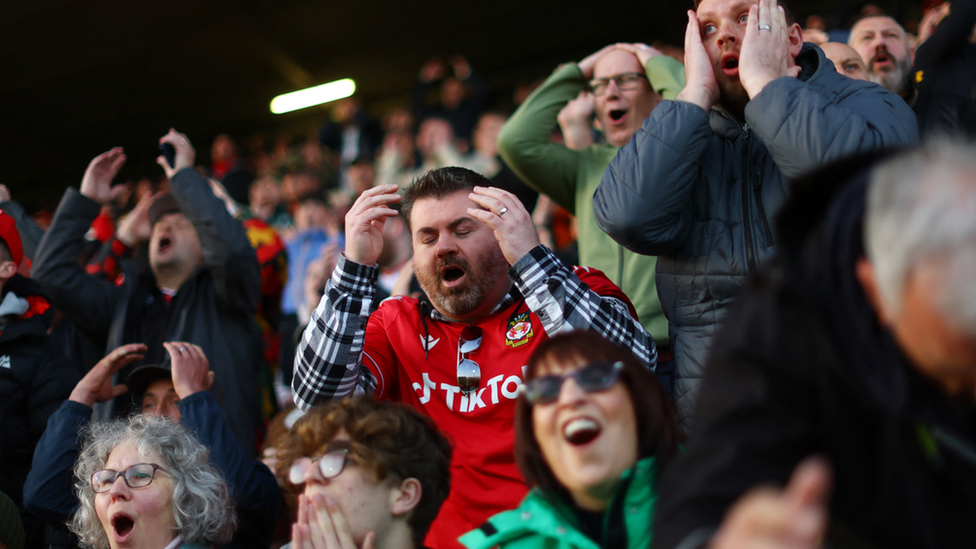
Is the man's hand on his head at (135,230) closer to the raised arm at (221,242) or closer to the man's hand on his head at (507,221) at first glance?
the raised arm at (221,242)

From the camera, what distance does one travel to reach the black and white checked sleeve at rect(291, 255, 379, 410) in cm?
265

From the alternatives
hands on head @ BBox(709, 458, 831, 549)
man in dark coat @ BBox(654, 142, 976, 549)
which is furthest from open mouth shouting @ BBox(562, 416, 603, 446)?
hands on head @ BBox(709, 458, 831, 549)

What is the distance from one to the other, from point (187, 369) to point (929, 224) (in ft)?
9.27

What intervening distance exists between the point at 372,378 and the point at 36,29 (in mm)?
10424

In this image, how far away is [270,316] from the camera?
5055 mm

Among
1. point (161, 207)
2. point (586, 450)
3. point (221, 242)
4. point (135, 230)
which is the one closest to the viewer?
point (586, 450)

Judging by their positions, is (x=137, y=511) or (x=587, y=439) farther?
(x=137, y=511)

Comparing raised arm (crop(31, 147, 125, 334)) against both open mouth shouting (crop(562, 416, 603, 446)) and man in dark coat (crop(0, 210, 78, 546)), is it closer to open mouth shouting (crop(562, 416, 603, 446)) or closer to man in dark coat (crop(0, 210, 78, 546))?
man in dark coat (crop(0, 210, 78, 546))

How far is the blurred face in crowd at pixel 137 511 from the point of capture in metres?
2.63

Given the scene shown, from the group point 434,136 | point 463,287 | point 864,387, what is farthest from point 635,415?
point 434,136

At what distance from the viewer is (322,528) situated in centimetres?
205

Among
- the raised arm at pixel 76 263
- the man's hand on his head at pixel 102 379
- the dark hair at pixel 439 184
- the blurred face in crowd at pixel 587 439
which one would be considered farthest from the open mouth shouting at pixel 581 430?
the raised arm at pixel 76 263

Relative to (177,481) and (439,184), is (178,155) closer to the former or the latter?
(439,184)

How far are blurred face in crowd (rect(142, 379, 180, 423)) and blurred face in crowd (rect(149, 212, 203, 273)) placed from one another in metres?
0.93
